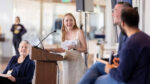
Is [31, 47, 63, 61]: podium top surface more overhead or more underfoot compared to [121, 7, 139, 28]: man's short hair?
more underfoot

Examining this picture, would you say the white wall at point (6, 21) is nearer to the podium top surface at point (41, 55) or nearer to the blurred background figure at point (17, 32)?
the blurred background figure at point (17, 32)

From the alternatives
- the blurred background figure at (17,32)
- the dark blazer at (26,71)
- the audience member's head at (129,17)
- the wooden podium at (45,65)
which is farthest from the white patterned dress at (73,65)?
the blurred background figure at (17,32)

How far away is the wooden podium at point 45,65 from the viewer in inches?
144

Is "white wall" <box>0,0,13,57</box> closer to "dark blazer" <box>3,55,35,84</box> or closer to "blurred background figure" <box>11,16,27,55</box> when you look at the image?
"blurred background figure" <box>11,16,27,55</box>

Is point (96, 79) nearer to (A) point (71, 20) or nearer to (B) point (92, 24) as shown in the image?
(A) point (71, 20)

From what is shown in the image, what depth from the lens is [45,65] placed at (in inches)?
150

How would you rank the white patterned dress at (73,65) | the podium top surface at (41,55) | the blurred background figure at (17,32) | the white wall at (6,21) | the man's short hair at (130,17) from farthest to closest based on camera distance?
the white wall at (6,21), the blurred background figure at (17,32), the white patterned dress at (73,65), the podium top surface at (41,55), the man's short hair at (130,17)

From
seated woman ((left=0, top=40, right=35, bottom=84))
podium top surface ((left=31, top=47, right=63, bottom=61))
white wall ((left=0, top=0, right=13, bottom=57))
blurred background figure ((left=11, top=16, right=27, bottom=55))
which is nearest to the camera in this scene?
podium top surface ((left=31, top=47, right=63, bottom=61))

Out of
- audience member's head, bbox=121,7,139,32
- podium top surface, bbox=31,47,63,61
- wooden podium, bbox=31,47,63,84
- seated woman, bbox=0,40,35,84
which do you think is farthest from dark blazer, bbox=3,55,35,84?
audience member's head, bbox=121,7,139,32

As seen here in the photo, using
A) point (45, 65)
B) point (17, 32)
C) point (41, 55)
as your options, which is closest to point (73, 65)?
point (45, 65)

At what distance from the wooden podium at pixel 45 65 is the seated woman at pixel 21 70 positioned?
26cm

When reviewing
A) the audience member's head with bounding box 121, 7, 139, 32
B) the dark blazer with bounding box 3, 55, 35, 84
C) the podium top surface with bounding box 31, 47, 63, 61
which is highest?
the audience member's head with bounding box 121, 7, 139, 32

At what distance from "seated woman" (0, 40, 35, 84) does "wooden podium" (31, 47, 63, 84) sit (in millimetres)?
265

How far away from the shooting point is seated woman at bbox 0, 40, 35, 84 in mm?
3928
